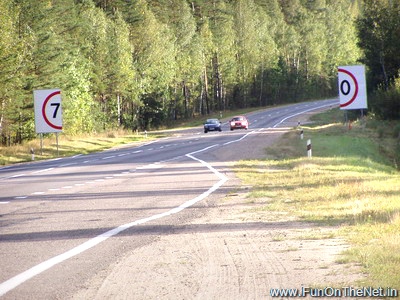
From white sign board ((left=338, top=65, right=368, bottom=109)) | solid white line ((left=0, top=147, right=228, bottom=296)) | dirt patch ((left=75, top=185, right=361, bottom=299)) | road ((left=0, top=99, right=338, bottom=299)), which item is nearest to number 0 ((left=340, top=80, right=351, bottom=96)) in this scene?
white sign board ((left=338, top=65, right=368, bottom=109))

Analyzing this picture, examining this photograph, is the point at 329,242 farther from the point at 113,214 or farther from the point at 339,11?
the point at 339,11

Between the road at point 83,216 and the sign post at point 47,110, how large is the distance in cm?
1662

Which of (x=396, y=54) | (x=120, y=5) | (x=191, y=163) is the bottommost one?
(x=191, y=163)

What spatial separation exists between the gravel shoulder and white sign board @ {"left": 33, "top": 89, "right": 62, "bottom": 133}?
31.9 m

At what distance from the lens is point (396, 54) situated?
5625 cm

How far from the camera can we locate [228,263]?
26.9 feet

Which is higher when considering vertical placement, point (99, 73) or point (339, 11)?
point (339, 11)

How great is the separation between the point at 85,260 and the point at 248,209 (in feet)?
17.9

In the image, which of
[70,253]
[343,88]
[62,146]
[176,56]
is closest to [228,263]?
[70,253]

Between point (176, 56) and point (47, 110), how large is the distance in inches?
1929

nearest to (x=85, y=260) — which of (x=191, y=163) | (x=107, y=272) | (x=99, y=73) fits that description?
(x=107, y=272)

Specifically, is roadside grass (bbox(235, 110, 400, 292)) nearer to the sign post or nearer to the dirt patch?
the dirt patch

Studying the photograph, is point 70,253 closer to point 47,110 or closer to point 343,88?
point 343,88

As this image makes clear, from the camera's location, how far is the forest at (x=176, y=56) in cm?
5206
